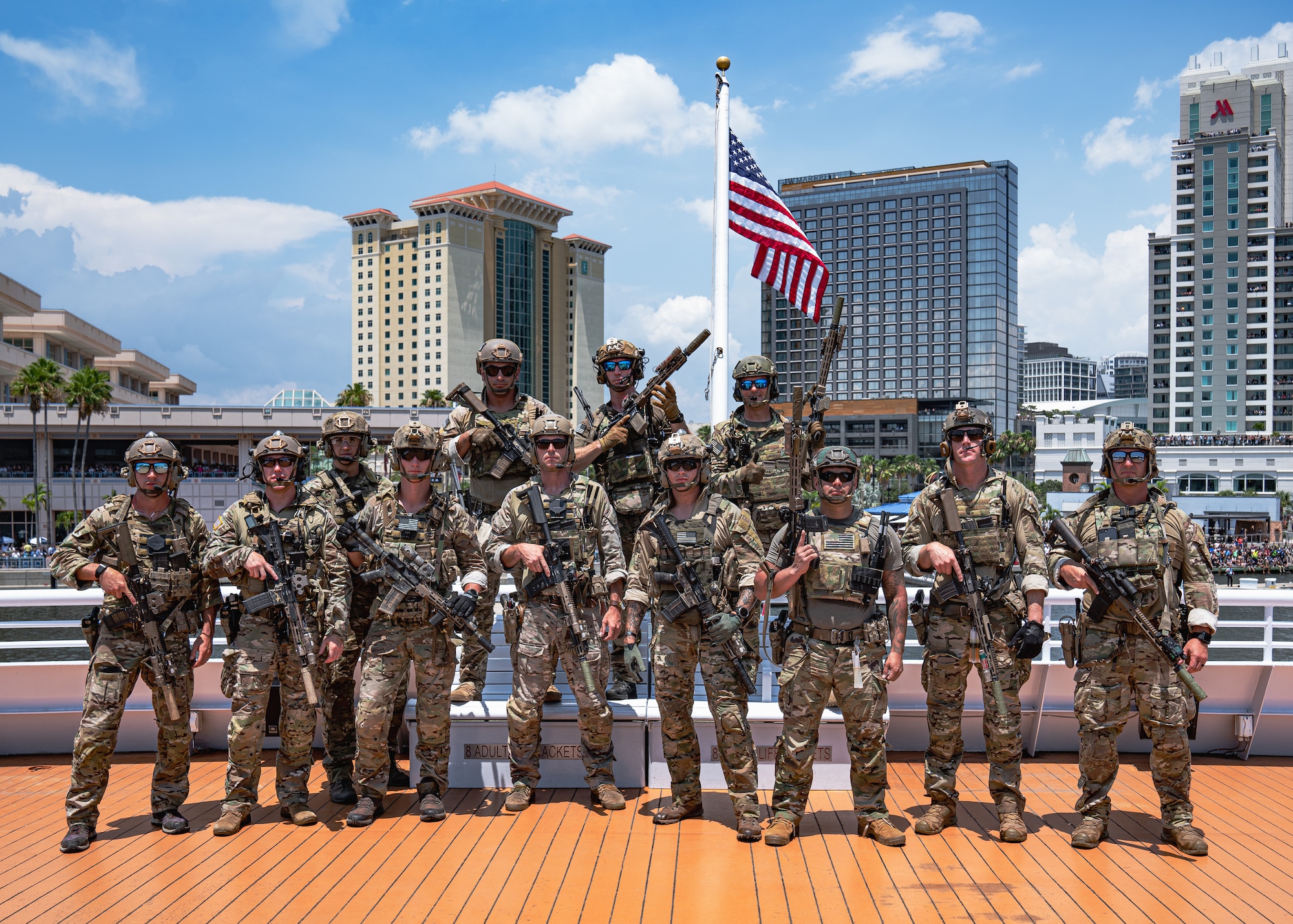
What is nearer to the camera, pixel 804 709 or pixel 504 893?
pixel 504 893

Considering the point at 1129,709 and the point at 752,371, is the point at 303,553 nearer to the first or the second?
the point at 752,371

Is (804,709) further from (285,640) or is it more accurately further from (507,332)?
(507,332)

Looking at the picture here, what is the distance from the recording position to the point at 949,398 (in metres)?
147

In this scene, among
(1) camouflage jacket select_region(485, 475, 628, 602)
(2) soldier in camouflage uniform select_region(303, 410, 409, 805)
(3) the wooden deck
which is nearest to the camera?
(3) the wooden deck

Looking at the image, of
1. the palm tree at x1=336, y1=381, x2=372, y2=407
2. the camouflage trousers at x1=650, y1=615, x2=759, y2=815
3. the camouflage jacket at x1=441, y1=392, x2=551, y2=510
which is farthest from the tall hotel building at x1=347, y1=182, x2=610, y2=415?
the camouflage trousers at x1=650, y1=615, x2=759, y2=815

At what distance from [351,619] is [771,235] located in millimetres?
7065

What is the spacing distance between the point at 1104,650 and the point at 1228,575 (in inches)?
3509

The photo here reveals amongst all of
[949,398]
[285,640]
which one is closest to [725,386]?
[285,640]

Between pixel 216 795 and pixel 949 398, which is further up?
pixel 949 398

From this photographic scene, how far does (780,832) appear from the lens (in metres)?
6.08

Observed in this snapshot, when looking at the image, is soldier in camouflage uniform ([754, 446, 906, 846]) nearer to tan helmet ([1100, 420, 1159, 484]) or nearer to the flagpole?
tan helmet ([1100, 420, 1159, 484])

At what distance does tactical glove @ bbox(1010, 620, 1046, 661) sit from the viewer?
6.00 m

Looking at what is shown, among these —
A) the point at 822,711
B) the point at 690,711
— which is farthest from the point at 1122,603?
the point at 690,711

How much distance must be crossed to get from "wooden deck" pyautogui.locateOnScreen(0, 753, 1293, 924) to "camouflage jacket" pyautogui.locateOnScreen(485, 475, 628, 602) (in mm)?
1831
